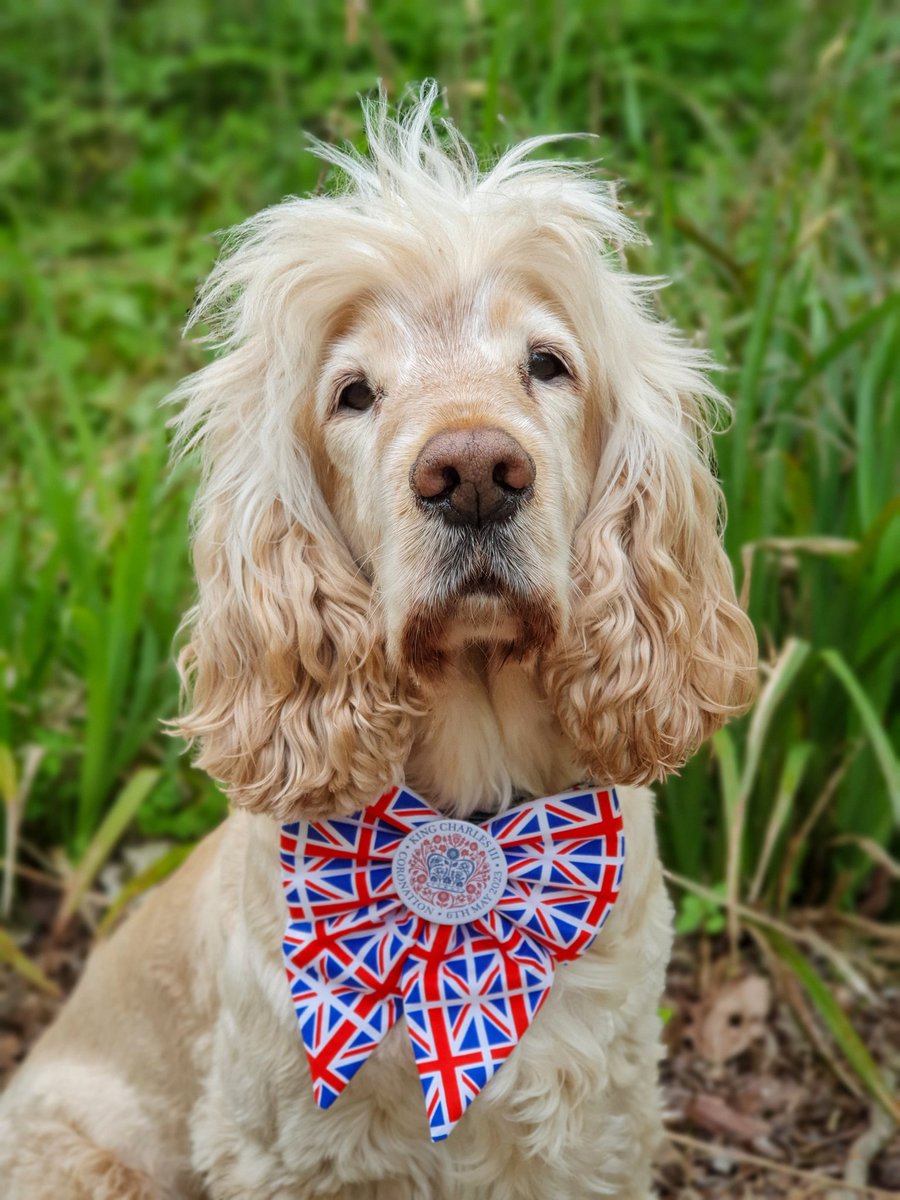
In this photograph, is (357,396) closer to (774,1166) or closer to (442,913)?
(442,913)

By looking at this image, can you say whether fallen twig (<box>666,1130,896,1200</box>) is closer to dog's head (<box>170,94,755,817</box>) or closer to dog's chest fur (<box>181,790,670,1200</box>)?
dog's chest fur (<box>181,790,670,1200</box>)

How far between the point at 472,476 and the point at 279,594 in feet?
1.39

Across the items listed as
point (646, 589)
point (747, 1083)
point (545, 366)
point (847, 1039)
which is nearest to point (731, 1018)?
point (747, 1083)

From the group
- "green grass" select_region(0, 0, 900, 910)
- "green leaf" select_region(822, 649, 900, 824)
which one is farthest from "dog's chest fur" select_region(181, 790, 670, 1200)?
"green leaf" select_region(822, 649, 900, 824)

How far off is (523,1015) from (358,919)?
285 mm

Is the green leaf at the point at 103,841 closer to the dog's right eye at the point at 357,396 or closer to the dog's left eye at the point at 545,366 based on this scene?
the dog's right eye at the point at 357,396

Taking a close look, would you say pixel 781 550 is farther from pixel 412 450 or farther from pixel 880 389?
pixel 412 450

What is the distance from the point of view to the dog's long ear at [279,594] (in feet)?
6.49

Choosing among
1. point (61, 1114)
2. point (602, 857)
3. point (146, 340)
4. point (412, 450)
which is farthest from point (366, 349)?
point (146, 340)

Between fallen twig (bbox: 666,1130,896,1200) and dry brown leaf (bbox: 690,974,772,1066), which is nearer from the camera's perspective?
fallen twig (bbox: 666,1130,896,1200)

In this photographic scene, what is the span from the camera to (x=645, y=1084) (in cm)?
220

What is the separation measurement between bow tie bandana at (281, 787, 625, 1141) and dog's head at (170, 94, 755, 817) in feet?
0.29

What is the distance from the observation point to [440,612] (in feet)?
6.06

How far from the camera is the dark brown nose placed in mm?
A: 1718
